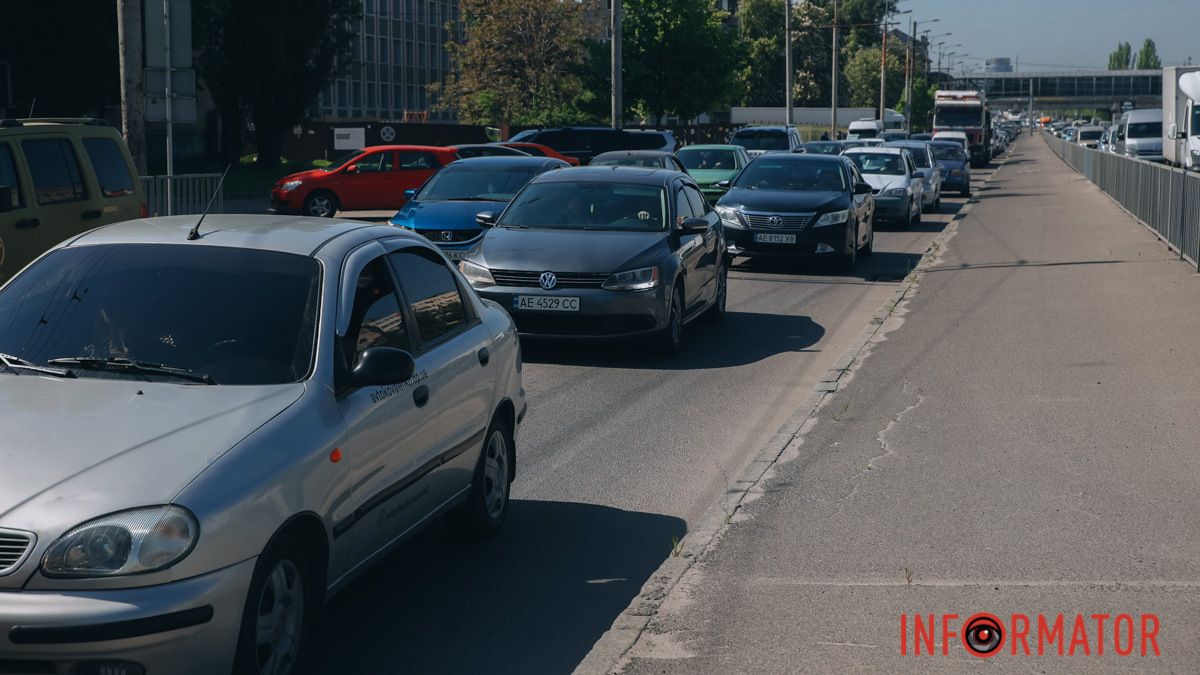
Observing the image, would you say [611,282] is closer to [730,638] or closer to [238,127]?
[730,638]

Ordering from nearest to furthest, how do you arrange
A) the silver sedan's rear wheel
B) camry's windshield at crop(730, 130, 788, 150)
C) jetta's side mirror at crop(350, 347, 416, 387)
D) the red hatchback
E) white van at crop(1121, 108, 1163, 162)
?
1. jetta's side mirror at crop(350, 347, 416, 387)
2. the silver sedan's rear wheel
3. the red hatchback
4. camry's windshield at crop(730, 130, 788, 150)
5. white van at crop(1121, 108, 1163, 162)

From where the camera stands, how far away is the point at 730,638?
16.6ft

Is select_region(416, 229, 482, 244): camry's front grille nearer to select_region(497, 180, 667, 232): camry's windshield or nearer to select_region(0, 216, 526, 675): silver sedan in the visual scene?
select_region(497, 180, 667, 232): camry's windshield

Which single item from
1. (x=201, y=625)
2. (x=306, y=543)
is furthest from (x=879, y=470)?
(x=201, y=625)

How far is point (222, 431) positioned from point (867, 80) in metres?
136

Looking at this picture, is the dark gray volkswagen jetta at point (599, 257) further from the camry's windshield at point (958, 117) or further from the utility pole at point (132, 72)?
the camry's windshield at point (958, 117)

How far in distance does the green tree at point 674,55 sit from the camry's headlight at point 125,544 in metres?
49.2

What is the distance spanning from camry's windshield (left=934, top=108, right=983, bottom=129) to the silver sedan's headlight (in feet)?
178

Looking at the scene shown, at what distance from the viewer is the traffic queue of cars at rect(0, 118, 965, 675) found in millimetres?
3891

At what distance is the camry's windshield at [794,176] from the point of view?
68.4ft

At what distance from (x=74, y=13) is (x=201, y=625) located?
37234mm

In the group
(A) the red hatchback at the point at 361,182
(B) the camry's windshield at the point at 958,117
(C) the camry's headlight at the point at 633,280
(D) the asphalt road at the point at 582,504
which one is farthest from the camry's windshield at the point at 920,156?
(B) the camry's windshield at the point at 958,117

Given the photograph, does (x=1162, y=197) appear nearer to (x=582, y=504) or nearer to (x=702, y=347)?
(x=702, y=347)

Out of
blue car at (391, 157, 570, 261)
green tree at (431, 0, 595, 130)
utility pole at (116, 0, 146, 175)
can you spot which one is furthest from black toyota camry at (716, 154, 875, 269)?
green tree at (431, 0, 595, 130)
